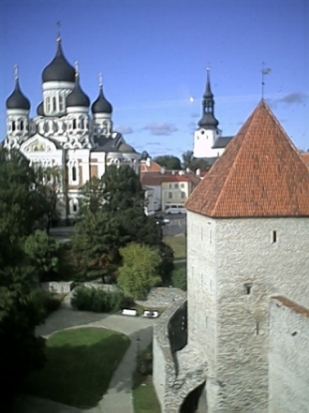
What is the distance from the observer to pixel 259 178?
12375 mm

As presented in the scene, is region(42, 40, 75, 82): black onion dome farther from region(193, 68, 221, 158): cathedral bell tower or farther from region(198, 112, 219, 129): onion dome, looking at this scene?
region(198, 112, 219, 129): onion dome

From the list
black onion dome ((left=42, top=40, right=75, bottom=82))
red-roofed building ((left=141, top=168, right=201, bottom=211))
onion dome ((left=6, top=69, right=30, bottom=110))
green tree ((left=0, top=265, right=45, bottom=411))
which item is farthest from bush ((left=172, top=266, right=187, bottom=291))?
red-roofed building ((left=141, top=168, right=201, bottom=211))

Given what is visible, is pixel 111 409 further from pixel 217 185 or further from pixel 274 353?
pixel 217 185

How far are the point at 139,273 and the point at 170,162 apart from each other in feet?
231

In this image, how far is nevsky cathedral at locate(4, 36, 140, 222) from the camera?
41.0 m

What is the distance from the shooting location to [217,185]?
12.8 metres

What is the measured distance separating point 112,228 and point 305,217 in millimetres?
14889

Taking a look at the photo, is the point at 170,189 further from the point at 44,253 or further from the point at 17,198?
the point at 44,253

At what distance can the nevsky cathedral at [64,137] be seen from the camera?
41000 millimetres

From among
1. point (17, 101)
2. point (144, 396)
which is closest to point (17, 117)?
point (17, 101)

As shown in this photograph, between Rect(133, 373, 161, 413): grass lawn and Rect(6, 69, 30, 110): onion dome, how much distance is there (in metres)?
32.2

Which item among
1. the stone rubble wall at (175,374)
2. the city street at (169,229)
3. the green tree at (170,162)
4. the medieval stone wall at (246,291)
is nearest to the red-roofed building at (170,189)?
the city street at (169,229)

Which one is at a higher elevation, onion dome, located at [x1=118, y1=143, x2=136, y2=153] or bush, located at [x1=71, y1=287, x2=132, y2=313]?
onion dome, located at [x1=118, y1=143, x2=136, y2=153]

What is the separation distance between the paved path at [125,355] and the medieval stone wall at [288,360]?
3834mm
